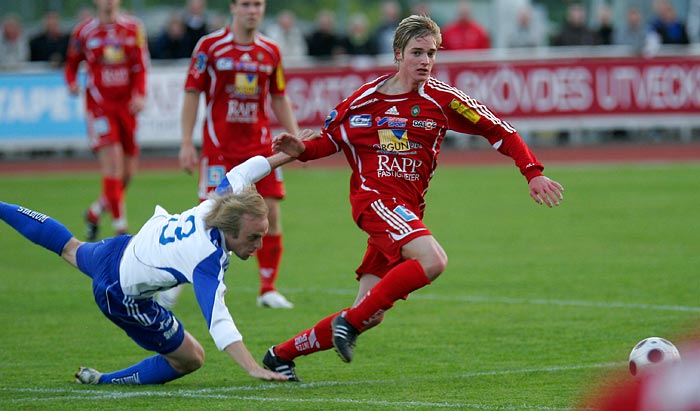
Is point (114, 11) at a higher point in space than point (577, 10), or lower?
lower

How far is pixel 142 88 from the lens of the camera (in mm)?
12656

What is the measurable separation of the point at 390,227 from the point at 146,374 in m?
1.64

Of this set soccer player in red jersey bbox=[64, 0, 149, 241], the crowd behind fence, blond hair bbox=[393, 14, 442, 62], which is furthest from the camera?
the crowd behind fence

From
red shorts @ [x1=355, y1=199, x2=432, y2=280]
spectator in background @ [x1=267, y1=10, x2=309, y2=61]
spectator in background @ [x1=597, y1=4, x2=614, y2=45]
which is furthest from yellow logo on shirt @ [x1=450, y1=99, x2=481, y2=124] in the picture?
spectator in background @ [x1=597, y1=4, x2=614, y2=45]

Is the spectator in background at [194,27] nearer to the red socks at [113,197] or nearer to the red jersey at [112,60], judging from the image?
the red jersey at [112,60]

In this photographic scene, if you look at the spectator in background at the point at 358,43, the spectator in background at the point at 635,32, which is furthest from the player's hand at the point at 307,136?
the spectator in background at the point at 635,32

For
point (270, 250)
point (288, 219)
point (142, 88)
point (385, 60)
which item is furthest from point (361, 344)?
point (385, 60)

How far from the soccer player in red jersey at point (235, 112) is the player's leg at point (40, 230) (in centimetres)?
249

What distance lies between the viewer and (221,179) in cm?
898

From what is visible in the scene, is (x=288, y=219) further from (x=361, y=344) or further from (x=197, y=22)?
(x=197, y=22)

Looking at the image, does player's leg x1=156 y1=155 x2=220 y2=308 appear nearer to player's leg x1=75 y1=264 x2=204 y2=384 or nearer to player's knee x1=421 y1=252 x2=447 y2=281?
player's leg x1=75 y1=264 x2=204 y2=384

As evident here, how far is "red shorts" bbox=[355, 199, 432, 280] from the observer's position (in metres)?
6.22

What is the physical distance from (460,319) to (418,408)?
8.97 ft

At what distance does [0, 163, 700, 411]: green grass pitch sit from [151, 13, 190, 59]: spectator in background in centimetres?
607
